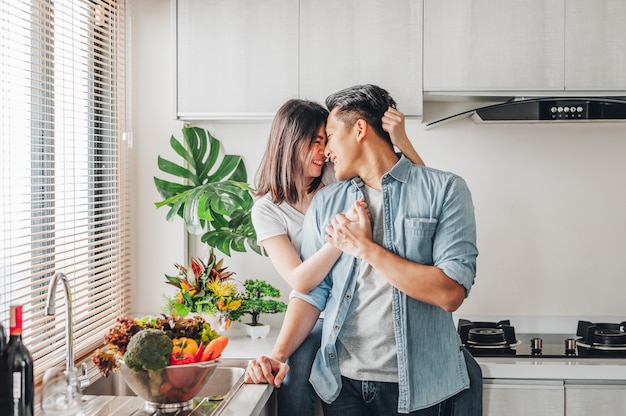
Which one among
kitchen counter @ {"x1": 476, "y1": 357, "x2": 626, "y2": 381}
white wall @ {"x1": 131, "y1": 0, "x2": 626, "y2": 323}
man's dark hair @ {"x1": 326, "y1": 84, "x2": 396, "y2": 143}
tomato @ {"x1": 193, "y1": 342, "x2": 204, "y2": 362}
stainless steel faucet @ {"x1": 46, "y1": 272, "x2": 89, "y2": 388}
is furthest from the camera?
white wall @ {"x1": 131, "y1": 0, "x2": 626, "y2": 323}

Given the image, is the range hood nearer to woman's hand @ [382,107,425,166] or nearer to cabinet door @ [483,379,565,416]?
woman's hand @ [382,107,425,166]

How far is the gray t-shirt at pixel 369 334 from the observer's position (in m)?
2.04

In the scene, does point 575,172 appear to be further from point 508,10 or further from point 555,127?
point 508,10

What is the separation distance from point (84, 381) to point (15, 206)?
1.94ft

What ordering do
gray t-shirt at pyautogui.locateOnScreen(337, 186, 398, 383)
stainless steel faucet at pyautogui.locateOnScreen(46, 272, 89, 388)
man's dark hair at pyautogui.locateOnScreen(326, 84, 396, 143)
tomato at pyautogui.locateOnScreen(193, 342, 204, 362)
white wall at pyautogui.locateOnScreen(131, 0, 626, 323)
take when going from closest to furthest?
stainless steel faucet at pyautogui.locateOnScreen(46, 272, 89, 388)
tomato at pyautogui.locateOnScreen(193, 342, 204, 362)
gray t-shirt at pyautogui.locateOnScreen(337, 186, 398, 383)
man's dark hair at pyautogui.locateOnScreen(326, 84, 396, 143)
white wall at pyautogui.locateOnScreen(131, 0, 626, 323)

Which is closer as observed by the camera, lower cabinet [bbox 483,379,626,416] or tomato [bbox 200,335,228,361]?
tomato [bbox 200,335,228,361]

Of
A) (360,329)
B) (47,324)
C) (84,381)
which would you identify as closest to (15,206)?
(47,324)

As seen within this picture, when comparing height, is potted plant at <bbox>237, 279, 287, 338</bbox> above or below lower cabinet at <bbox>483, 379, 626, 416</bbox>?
above

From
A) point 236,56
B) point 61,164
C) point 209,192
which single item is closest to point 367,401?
point 209,192

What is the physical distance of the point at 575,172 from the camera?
322 cm

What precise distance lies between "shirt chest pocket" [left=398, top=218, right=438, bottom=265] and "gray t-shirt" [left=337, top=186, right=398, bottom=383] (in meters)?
0.08

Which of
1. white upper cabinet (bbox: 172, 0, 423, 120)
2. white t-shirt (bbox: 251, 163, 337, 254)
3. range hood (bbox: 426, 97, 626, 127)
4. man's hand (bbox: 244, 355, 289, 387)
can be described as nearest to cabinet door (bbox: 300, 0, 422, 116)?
white upper cabinet (bbox: 172, 0, 423, 120)

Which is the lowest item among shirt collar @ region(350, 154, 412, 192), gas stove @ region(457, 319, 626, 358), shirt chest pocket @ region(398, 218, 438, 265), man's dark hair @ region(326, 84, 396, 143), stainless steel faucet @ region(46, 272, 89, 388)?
gas stove @ region(457, 319, 626, 358)

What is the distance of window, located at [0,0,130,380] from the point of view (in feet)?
7.18
